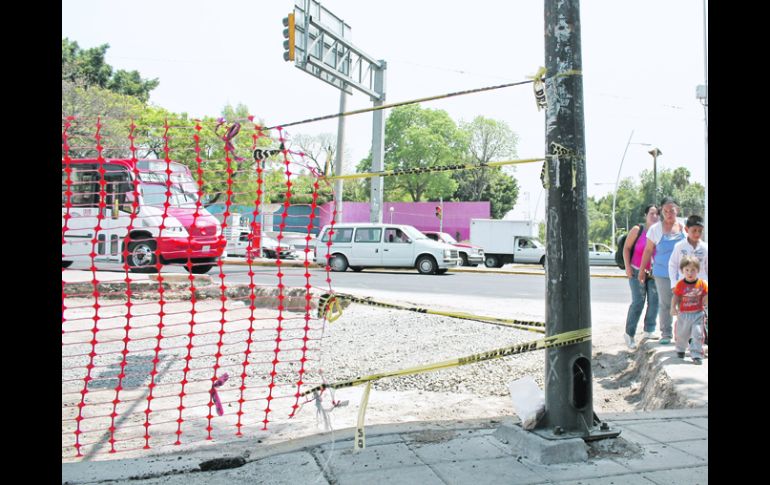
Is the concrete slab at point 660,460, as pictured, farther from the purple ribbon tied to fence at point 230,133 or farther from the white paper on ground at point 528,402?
the purple ribbon tied to fence at point 230,133

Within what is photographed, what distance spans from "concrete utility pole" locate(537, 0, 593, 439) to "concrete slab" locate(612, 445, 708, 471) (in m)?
0.26

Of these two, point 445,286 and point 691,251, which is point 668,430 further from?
point 445,286

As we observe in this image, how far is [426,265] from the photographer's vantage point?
17969 mm

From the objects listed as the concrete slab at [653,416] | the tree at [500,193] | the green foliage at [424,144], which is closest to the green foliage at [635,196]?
the tree at [500,193]

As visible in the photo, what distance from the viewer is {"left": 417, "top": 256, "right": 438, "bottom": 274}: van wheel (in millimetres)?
17873

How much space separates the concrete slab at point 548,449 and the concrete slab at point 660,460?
0.19m

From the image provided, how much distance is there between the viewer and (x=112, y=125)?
88.4 ft

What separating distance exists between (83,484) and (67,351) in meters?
5.00

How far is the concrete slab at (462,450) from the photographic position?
2846 millimetres

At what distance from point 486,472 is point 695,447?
1239 mm

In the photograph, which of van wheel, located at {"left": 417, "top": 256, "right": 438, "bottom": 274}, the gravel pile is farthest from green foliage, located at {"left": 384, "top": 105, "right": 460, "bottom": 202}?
the gravel pile

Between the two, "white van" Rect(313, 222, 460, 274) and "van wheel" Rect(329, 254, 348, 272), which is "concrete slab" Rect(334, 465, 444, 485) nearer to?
"white van" Rect(313, 222, 460, 274)
